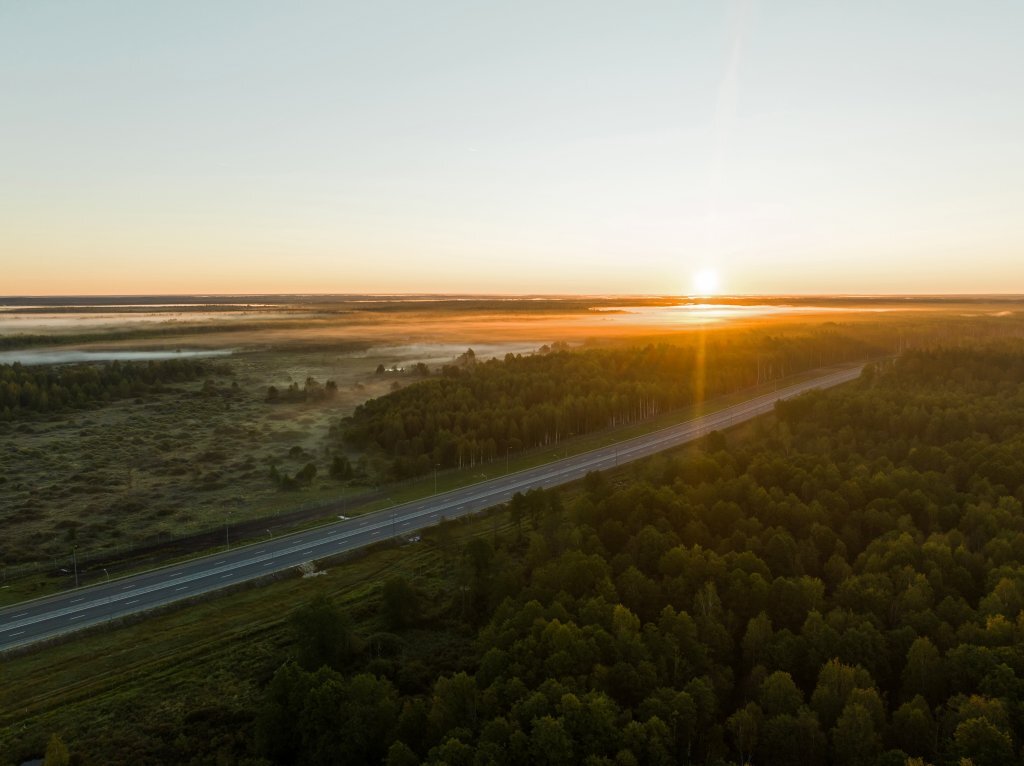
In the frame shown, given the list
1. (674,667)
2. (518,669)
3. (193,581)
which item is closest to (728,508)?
(674,667)

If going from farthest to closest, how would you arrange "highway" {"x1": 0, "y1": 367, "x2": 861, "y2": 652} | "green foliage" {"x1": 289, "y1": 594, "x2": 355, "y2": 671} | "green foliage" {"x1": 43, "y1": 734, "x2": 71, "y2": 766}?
"highway" {"x1": 0, "y1": 367, "x2": 861, "y2": 652}
"green foliage" {"x1": 289, "y1": 594, "x2": 355, "y2": 671}
"green foliage" {"x1": 43, "y1": 734, "x2": 71, "y2": 766}

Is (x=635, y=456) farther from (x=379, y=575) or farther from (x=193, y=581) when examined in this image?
Result: (x=193, y=581)

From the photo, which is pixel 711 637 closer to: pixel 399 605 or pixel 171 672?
pixel 399 605

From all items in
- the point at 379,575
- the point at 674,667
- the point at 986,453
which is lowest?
the point at 379,575

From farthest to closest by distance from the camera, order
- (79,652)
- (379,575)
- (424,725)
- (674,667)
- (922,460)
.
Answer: (922,460) → (379,575) → (79,652) → (674,667) → (424,725)

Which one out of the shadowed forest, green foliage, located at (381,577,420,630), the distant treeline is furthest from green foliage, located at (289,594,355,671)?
the distant treeline

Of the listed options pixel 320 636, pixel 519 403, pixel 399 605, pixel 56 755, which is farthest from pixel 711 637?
pixel 519 403

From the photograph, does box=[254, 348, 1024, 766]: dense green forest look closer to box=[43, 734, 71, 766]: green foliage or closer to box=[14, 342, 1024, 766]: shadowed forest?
box=[14, 342, 1024, 766]: shadowed forest
